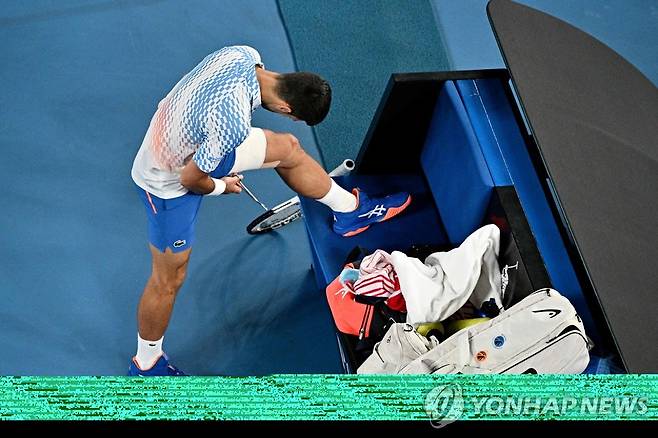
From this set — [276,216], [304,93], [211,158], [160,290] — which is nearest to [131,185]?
[276,216]

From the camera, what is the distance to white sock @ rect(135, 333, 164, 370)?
11.1ft

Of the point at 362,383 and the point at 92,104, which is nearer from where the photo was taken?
the point at 362,383

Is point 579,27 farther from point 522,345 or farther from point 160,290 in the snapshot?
point 160,290

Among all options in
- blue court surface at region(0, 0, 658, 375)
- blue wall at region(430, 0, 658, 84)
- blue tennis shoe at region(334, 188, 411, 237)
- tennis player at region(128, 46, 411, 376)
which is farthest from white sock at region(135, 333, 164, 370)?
blue wall at region(430, 0, 658, 84)

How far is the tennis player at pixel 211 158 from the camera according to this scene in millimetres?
2846

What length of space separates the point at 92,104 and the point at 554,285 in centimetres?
258

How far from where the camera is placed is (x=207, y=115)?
9.22ft

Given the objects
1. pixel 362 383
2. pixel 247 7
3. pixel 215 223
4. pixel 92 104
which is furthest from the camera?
pixel 247 7

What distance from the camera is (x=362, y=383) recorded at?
816 millimetres

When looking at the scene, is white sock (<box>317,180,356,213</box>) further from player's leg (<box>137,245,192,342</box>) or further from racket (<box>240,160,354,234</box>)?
player's leg (<box>137,245,192,342</box>)

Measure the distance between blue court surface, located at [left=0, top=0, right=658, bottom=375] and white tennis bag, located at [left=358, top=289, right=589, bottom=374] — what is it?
1092 mm

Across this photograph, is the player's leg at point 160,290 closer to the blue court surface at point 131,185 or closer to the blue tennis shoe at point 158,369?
the blue tennis shoe at point 158,369
